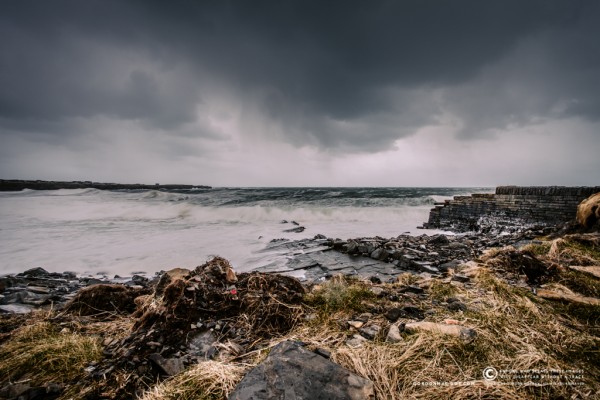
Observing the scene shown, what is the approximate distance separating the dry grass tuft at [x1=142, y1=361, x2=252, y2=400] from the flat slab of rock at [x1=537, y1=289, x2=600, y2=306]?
3610mm

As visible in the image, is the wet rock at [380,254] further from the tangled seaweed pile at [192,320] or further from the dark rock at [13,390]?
the dark rock at [13,390]

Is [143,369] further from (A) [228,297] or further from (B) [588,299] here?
(B) [588,299]

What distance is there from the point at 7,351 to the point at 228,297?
6.65 feet

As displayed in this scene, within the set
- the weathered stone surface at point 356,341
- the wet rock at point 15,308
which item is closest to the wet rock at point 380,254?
the weathered stone surface at point 356,341

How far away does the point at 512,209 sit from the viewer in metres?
11.3

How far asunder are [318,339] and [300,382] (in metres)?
0.79

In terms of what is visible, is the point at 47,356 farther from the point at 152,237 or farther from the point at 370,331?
the point at 152,237

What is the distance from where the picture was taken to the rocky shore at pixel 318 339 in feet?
5.41

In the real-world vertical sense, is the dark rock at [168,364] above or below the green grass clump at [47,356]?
above

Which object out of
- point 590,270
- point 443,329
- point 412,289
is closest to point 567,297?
point 590,270

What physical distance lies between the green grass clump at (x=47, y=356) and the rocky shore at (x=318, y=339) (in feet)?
0.04

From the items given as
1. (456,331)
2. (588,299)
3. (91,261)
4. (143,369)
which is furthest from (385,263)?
(91,261)

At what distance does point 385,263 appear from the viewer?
6742mm

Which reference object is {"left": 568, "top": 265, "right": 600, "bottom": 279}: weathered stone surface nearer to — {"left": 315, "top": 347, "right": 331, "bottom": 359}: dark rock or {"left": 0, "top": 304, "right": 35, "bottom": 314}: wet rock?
{"left": 315, "top": 347, "right": 331, "bottom": 359}: dark rock
